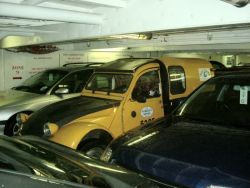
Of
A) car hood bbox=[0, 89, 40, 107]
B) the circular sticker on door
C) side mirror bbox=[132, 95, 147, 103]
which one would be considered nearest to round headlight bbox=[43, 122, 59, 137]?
side mirror bbox=[132, 95, 147, 103]

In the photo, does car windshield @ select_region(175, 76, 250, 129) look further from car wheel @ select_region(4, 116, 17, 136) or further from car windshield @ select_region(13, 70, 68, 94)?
car windshield @ select_region(13, 70, 68, 94)

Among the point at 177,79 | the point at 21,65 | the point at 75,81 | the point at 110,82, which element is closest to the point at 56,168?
the point at 110,82

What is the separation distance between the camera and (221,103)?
437 centimetres

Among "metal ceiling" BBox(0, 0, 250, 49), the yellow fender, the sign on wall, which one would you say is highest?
"metal ceiling" BBox(0, 0, 250, 49)

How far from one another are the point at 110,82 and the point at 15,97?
2.79 metres

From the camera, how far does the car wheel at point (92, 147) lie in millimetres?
5000

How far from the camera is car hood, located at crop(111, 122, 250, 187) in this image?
281 centimetres

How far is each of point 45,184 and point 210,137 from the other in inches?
78.5

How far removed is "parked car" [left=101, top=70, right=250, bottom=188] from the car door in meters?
1.31

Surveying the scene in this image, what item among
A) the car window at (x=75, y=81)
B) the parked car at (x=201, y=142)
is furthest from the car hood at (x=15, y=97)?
the parked car at (x=201, y=142)

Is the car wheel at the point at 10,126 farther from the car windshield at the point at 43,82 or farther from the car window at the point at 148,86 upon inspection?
the car window at the point at 148,86

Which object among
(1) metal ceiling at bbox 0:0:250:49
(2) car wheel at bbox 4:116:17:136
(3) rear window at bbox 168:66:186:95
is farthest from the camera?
(2) car wheel at bbox 4:116:17:136

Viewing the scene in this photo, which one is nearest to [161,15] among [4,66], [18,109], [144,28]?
[144,28]

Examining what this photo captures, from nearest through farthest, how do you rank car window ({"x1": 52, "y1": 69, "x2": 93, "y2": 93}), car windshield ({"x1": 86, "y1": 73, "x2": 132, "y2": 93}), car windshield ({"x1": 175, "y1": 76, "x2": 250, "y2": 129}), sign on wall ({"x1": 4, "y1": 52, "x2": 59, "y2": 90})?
car windshield ({"x1": 175, "y1": 76, "x2": 250, "y2": 129})
car windshield ({"x1": 86, "y1": 73, "x2": 132, "y2": 93})
car window ({"x1": 52, "y1": 69, "x2": 93, "y2": 93})
sign on wall ({"x1": 4, "y1": 52, "x2": 59, "y2": 90})
